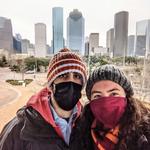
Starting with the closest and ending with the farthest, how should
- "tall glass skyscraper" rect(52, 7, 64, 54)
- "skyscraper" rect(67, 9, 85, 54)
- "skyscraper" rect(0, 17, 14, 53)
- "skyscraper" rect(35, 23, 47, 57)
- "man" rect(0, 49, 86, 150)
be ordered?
"man" rect(0, 49, 86, 150)
"tall glass skyscraper" rect(52, 7, 64, 54)
"skyscraper" rect(67, 9, 85, 54)
"skyscraper" rect(35, 23, 47, 57)
"skyscraper" rect(0, 17, 14, 53)

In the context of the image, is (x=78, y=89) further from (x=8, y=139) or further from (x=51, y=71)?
(x=8, y=139)

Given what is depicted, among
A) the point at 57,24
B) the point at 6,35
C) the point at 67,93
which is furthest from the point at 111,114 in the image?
the point at 6,35

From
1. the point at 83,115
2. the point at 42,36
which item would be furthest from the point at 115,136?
the point at 42,36

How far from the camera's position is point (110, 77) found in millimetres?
1533

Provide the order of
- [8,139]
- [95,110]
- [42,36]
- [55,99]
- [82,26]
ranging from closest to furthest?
[8,139] → [95,110] → [55,99] → [82,26] → [42,36]

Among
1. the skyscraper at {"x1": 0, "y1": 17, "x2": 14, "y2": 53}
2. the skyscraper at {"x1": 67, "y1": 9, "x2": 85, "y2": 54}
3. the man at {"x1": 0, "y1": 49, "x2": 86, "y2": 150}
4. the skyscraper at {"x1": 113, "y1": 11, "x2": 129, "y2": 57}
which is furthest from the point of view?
the skyscraper at {"x1": 0, "y1": 17, "x2": 14, "y2": 53}

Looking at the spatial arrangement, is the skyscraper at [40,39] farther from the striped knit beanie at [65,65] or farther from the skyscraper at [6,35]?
the striped knit beanie at [65,65]

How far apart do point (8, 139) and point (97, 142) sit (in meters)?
0.52

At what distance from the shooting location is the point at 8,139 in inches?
57.6

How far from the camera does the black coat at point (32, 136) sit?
146 cm

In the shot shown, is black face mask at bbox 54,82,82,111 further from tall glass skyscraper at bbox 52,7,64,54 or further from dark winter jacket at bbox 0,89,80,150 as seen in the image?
tall glass skyscraper at bbox 52,7,64,54

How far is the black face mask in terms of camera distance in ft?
5.41

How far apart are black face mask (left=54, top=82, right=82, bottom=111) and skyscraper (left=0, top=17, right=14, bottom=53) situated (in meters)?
78.9

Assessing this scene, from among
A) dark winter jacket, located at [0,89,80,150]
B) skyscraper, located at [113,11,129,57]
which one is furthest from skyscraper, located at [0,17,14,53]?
dark winter jacket, located at [0,89,80,150]
